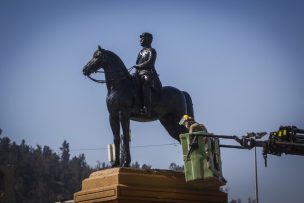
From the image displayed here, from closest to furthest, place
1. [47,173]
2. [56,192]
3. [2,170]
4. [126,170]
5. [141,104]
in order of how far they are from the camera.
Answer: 1. [126,170]
2. [141,104]
3. [2,170]
4. [56,192]
5. [47,173]

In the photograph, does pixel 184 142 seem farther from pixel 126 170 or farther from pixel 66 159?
pixel 66 159

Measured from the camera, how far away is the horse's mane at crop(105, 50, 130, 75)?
18828 mm

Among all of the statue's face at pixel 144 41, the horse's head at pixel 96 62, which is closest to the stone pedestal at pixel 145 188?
the horse's head at pixel 96 62

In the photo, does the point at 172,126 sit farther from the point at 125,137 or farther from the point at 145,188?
the point at 145,188

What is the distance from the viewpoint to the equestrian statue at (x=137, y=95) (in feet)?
60.2

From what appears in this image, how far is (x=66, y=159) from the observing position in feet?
473

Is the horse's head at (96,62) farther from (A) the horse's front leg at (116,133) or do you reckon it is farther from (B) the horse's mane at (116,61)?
(A) the horse's front leg at (116,133)

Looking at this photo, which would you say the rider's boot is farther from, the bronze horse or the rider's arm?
the rider's arm

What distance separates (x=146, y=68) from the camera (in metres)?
19.2

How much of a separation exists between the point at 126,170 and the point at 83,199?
1.45 m

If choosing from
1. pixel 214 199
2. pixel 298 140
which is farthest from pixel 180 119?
pixel 298 140

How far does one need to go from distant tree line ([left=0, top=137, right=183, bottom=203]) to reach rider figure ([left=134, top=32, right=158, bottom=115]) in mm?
73554

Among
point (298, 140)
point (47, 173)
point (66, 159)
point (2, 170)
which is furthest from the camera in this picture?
point (66, 159)

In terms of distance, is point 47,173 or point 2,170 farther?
point 47,173
